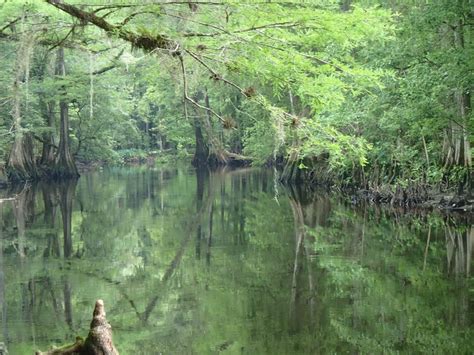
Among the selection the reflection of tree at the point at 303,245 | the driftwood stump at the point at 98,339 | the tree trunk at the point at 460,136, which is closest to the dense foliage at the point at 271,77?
the tree trunk at the point at 460,136

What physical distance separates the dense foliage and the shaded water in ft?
5.88

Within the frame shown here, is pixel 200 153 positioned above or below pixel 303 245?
above

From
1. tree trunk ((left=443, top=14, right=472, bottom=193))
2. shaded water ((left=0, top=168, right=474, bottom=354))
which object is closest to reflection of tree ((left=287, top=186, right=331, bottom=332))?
shaded water ((left=0, top=168, right=474, bottom=354))

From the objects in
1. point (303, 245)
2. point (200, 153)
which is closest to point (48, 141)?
point (200, 153)

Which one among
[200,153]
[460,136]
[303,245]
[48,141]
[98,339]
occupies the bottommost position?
[303,245]

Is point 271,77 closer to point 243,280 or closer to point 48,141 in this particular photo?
point 243,280

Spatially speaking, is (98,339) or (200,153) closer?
(98,339)

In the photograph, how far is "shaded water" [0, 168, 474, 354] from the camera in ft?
21.0

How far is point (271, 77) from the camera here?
208 inches

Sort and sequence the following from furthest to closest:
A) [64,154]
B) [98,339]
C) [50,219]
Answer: [64,154]
[50,219]
[98,339]

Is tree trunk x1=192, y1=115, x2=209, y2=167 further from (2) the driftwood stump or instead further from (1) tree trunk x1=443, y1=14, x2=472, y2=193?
(2) the driftwood stump

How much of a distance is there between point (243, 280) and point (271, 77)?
13.8 ft

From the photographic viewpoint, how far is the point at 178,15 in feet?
17.0

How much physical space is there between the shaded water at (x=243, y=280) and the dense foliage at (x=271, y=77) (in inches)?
70.6
